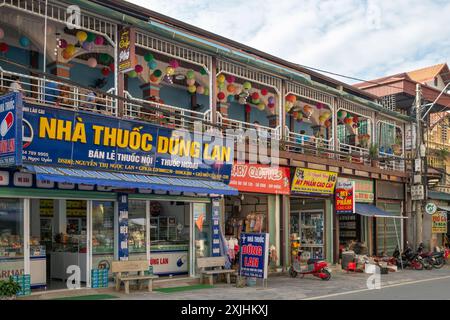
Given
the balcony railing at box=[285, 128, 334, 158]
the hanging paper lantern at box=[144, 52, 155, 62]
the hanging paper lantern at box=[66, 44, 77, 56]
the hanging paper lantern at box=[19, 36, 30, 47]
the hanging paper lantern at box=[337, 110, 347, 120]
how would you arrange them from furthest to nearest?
the hanging paper lantern at box=[337, 110, 347, 120] → the balcony railing at box=[285, 128, 334, 158] → the hanging paper lantern at box=[144, 52, 155, 62] → the hanging paper lantern at box=[66, 44, 77, 56] → the hanging paper lantern at box=[19, 36, 30, 47]

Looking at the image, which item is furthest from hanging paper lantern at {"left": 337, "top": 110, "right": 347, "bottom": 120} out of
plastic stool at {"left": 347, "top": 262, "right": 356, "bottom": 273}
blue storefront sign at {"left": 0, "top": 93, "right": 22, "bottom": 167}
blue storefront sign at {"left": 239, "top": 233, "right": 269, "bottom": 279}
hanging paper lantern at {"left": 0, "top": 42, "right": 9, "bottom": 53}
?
blue storefront sign at {"left": 0, "top": 93, "right": 22, "bottom": 167}

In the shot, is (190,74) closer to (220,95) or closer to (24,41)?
(220,95)

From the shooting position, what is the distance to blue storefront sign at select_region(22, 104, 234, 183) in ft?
41.7

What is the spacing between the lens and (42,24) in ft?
47.9

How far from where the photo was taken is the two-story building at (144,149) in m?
13.1

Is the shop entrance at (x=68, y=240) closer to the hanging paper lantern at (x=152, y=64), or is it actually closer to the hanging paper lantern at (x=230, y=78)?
the hanging paper lantern at (x=152, y=64)

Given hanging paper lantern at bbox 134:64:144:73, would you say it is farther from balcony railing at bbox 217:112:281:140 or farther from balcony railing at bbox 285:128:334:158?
balcony railing at bbox 285:128:334:158

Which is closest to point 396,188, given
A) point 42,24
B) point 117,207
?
point 117,207

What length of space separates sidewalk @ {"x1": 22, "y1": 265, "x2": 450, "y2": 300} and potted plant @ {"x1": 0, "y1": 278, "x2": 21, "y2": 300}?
0.85 metres

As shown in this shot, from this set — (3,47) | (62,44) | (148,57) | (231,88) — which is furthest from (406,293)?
(3,47)

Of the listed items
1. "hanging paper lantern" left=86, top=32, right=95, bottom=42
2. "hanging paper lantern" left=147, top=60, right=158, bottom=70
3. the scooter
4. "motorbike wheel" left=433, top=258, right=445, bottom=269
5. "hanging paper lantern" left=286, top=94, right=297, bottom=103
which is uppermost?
"hanging paper lantern" left=86, top=32, right=95, bottom=42

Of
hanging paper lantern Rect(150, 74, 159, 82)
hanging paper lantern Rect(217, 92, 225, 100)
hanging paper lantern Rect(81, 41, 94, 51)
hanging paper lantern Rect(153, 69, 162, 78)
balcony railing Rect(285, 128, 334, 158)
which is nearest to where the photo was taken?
hanging paper lantern Rect(81, 41, 94, 51)

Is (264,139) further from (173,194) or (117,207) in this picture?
(117,207)
